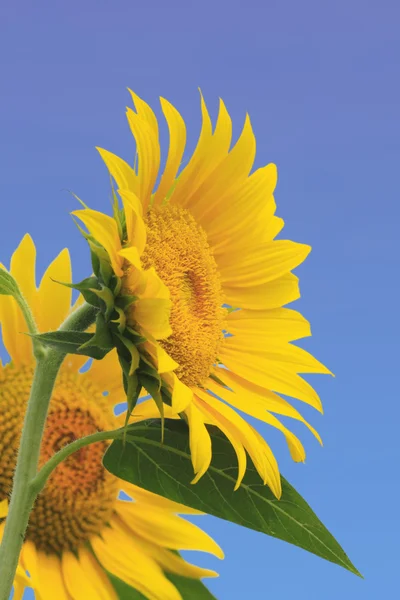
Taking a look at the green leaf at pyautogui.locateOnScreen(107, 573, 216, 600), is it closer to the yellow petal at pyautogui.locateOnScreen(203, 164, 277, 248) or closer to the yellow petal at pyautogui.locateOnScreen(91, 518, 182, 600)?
the yellow petal at pyautogui.locateOnScreen(91, 518, 182, 600)

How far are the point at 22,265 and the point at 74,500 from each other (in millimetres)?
426

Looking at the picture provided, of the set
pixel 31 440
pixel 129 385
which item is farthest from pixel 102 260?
pixel 31 440

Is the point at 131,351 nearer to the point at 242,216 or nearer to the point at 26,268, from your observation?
the point at 242,216

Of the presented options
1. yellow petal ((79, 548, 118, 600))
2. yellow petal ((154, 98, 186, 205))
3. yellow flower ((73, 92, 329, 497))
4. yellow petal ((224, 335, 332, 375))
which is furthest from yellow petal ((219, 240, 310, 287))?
yellow petal ((79, 548, 118, 600))

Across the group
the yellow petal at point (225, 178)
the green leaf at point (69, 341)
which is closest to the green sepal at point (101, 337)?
the green leaf at point (69, 341)

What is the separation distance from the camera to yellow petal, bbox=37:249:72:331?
160 centimetres

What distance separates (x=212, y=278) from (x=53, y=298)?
0.33 meters

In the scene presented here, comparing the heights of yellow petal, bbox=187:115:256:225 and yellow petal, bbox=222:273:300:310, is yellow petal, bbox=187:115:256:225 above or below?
above

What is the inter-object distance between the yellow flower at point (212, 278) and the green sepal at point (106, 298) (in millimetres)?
30

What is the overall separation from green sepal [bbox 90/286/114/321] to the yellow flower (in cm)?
3

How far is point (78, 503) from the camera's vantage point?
59.9 inches

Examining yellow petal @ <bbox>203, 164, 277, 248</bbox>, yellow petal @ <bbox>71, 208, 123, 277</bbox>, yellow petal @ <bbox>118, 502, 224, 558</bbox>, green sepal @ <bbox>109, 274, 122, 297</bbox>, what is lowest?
yellow petal @ <bbox>118, 502, 224, 558</bbox>

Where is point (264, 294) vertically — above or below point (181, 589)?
above

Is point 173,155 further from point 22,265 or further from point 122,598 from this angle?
point 122,598
